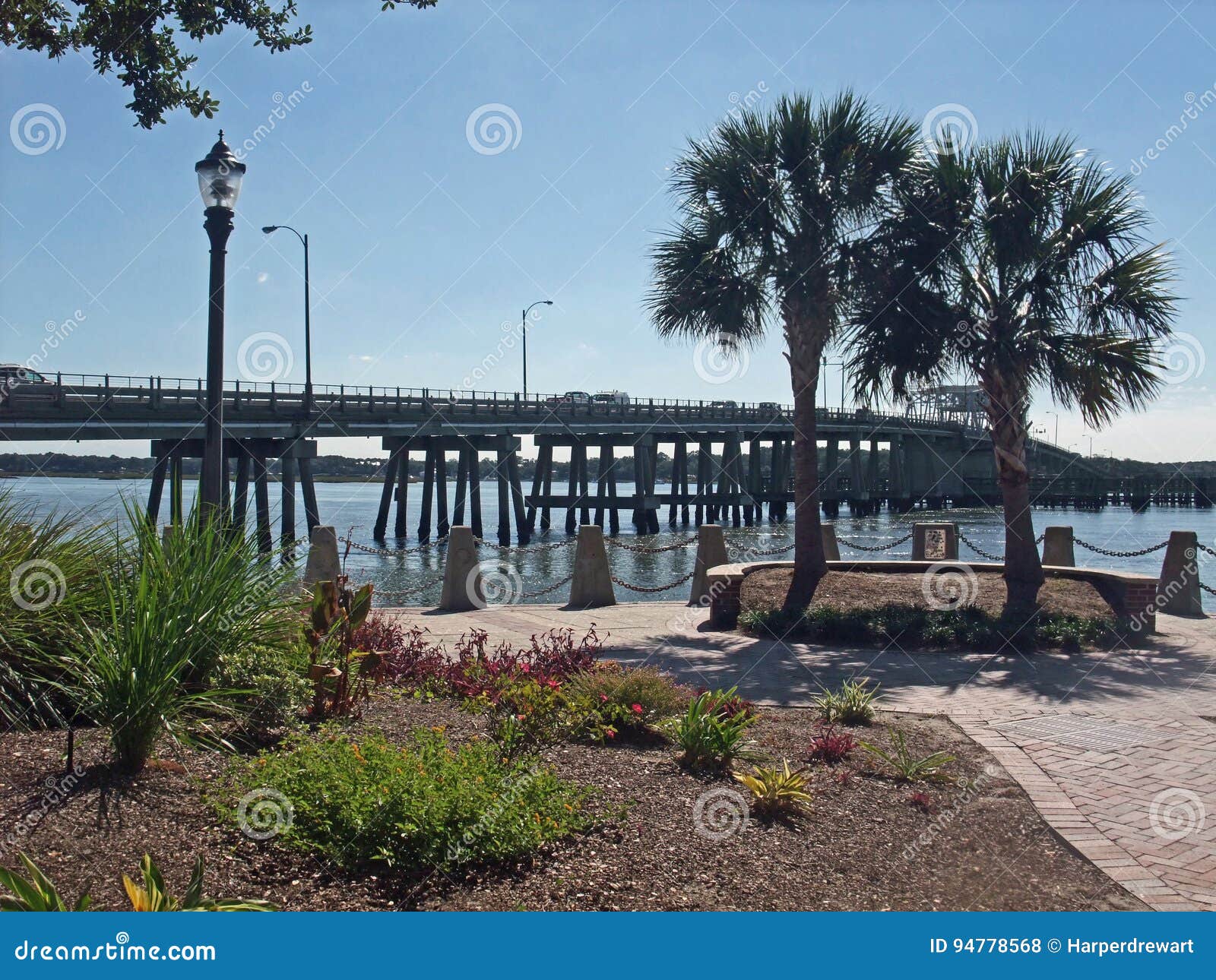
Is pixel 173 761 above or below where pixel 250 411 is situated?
below

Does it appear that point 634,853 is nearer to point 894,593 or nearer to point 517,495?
point 894,593

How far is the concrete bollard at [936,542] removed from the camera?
1705cm

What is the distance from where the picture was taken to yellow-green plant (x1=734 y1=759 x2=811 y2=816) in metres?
5.24

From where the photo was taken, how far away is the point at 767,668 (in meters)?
10.3

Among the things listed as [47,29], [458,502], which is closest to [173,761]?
[47,29]

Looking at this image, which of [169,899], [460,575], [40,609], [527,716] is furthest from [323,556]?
[169,899]

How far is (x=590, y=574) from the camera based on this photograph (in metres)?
15.4

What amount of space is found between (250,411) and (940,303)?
3289 cm

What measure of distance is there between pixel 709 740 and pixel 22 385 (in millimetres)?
35979

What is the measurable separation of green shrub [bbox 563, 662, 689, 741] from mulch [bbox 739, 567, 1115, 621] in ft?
20.6

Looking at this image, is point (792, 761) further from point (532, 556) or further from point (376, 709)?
point (532, 556)

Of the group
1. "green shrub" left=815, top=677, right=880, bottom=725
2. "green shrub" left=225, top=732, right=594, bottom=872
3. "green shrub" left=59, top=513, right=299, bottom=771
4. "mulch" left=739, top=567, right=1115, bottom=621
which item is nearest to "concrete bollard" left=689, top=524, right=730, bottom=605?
"mulch" left=739, top=567, right=1115, bottom=621

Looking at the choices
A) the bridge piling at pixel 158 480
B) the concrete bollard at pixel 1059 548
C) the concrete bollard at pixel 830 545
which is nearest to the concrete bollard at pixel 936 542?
the concrete bollard at pixel 830 545

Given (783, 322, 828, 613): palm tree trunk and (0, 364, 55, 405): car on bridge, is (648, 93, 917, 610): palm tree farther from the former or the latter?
(0, 364, 55, 405): car on bridge
